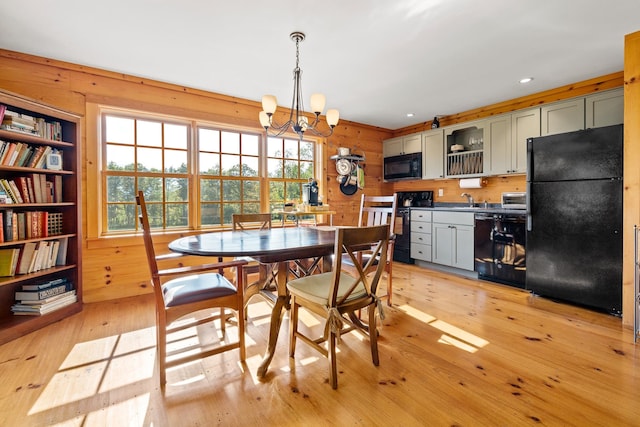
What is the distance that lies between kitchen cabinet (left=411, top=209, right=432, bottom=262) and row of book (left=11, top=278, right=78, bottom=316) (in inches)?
168

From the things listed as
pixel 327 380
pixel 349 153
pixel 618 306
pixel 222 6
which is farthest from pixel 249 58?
pixel 618 306

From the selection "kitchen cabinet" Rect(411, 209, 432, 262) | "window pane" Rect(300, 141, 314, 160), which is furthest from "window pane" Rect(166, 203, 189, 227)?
"kitchen cabinet" Rect(411, 209, 432, 262)

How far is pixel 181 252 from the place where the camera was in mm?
1774

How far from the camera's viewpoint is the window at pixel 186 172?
3.23 metres

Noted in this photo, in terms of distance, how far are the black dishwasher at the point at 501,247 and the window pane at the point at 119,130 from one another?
166 inches

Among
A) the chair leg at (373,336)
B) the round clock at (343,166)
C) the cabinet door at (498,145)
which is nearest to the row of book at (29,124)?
the chair leg at (373,336)

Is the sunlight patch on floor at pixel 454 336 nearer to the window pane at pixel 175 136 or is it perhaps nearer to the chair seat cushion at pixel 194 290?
the chair seat cushion at pixel 194 290

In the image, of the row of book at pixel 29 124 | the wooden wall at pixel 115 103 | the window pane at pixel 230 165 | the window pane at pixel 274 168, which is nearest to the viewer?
the row of book at pixel 29 124

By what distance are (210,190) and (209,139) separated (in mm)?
635

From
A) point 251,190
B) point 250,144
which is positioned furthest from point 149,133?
point 251,190

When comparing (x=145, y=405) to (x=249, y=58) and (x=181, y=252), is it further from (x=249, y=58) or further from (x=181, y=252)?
(x=249, y=58)

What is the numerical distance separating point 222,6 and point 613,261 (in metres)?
3.76

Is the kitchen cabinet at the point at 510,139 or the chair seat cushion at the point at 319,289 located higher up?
the kitchen cabinet at the point at 510,139

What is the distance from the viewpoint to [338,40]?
2.50 meters
